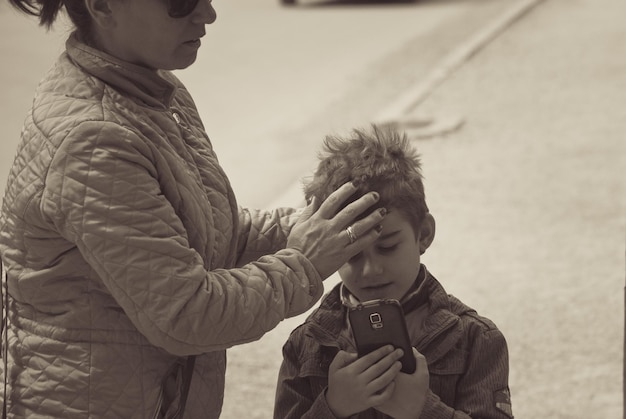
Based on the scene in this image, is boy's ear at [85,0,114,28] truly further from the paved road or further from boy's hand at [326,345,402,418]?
the paved road

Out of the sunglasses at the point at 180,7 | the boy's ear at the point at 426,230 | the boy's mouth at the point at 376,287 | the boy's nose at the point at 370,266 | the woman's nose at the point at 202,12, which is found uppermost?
the sunglasses at the point at 180,7

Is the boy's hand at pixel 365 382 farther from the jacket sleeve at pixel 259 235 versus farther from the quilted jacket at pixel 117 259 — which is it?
the jacket sleeve at pixel 259 235

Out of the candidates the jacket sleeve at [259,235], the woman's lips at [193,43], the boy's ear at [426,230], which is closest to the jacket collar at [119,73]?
the woman's lips at [193,43]

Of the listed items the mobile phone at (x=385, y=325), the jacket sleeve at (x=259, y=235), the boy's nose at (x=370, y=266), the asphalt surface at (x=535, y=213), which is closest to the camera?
the mobile phone at (x=385, y=325)

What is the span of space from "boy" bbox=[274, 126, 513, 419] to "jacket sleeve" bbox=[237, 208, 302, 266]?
220 mm

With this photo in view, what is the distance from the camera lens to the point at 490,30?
13531mm

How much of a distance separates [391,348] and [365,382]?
0.10 meters

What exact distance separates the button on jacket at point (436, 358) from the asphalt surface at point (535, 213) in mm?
2159

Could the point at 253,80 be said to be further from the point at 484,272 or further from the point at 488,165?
the point at 484,272

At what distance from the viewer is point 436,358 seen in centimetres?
306

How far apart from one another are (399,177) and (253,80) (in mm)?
8742

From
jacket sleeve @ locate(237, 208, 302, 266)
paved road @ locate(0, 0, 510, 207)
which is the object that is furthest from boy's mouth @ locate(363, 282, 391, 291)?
paved road @ locate(0, 0, 510, 207)

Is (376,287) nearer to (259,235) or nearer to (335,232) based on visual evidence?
(335,232)

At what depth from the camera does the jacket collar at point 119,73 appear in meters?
2.73
